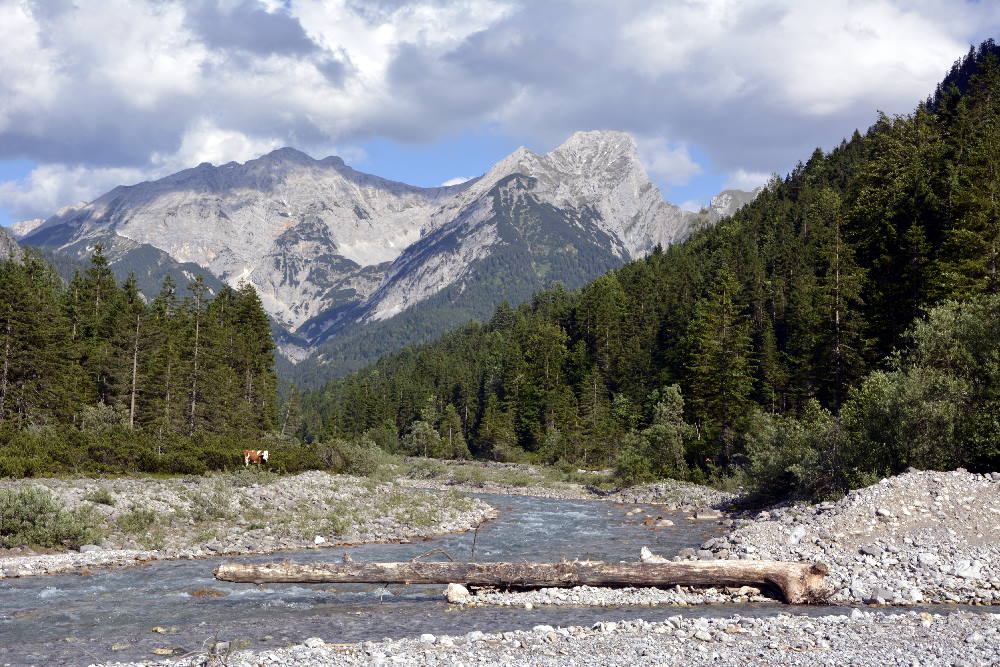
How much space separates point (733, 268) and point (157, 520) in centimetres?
9447

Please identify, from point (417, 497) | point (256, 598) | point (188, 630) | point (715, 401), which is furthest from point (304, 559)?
point (715, 401)

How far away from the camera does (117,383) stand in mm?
62156

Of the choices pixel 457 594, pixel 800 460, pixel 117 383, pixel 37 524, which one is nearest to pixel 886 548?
pixel 457 594

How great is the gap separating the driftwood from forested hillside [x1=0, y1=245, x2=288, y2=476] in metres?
26.2

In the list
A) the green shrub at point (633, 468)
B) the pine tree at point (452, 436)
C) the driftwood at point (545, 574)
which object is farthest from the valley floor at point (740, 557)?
the pine tree at point (452, 436)

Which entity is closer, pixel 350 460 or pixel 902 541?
pixel 902 541

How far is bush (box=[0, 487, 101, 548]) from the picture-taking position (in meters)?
25.0

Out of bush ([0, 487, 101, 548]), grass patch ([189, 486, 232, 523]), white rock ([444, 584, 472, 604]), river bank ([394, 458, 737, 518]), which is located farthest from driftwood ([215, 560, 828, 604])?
river bank ([394, 458, 737, 518])

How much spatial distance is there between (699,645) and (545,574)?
621 cm

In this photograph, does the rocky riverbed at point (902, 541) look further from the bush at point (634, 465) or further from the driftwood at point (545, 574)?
the bush at point (634, 465)

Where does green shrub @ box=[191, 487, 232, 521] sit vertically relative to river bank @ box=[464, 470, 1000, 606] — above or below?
below

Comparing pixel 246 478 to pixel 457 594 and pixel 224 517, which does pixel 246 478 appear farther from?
pixel 457 594

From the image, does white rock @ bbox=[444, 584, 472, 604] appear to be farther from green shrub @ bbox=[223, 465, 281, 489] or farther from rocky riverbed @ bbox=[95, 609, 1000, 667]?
green shrub @ bbox=[223, 465, 281, 489]

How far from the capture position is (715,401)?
220ft
